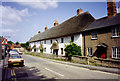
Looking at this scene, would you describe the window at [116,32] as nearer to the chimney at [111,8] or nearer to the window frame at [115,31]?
the window frame at [115,31]

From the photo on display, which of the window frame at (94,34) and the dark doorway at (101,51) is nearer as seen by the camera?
the dark doorway at (101,51)

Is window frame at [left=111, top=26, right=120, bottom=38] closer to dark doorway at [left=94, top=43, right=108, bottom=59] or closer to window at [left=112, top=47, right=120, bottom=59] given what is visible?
window at [left=112, top=47, right=120, bottom=59]

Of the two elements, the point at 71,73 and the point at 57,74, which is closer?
the point at 57,74

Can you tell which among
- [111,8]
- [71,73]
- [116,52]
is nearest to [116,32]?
[116,52]

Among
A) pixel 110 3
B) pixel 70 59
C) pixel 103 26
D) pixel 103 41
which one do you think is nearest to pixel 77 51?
pixel 70 59

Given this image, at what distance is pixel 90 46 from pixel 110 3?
8.21 metres

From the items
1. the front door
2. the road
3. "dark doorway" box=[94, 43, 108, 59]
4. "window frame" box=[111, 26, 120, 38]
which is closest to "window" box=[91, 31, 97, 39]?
"dark doorway" box=[94, 43, 108, 59]

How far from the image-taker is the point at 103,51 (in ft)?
51.8

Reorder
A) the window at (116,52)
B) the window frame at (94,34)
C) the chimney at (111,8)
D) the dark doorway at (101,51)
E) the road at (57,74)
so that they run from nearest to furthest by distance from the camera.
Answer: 1. the road at (57,74)
2. the window at (116,52)
3. the dark doorway at (101,51)
4. the chimney at (111,8)
5. the window frame at (94,34)

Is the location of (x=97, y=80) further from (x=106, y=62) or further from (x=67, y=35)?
(x=67, y=35)

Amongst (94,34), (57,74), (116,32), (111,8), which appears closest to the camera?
(57,74)

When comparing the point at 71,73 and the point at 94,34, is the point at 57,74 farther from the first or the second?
the point at 94,34

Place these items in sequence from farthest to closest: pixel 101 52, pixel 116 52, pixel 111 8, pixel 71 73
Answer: pixel 111 8 < pixel 101 52 < pixel 116 52 < pixel 71 73

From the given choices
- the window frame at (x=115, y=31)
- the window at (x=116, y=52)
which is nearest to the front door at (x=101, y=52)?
the window at (x=116, y=52)
